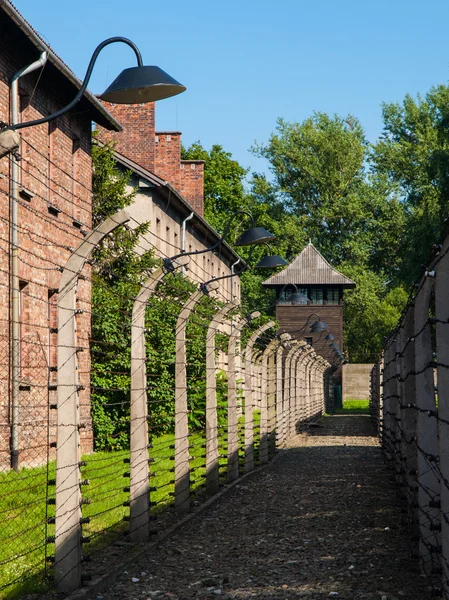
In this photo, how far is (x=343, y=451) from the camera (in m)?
22.0

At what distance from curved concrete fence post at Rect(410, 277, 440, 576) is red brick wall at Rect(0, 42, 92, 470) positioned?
24.8 ft

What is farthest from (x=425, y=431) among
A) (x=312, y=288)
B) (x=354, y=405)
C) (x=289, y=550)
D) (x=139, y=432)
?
(x=312, y=288)

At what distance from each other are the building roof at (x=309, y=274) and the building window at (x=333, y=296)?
0.68 m

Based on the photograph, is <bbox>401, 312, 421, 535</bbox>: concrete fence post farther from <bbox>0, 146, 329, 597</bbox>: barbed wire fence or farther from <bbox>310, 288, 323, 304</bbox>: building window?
<bbox>310, 288, 323, 304</bbox>: building window

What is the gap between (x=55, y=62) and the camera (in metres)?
17.1

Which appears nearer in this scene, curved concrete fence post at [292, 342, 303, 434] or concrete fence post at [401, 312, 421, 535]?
concrete fence post at [401, 312, 421, 535]

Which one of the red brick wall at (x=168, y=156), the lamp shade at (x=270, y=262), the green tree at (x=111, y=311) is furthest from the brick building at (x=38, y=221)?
the red brick wall at (x=168, y=156)

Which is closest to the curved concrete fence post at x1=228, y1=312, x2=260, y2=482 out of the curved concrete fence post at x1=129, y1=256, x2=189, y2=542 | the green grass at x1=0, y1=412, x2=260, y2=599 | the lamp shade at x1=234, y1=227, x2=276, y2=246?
the green grass at x1=0, y1=412, x2=260, y2=599

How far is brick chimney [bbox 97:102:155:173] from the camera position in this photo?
1390 inches

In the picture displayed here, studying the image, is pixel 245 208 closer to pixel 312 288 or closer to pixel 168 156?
pixel 312 288

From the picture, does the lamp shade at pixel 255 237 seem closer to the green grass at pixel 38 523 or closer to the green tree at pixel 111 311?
the green tree at pixel 111 311

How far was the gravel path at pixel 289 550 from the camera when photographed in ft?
24.0

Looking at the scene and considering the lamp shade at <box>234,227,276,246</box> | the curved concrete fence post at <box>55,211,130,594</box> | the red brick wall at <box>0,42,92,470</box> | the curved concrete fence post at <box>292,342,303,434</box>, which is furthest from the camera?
the curved concrete fence post at <box>292,342,303,434</box>

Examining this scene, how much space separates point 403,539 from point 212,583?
2421 mm
